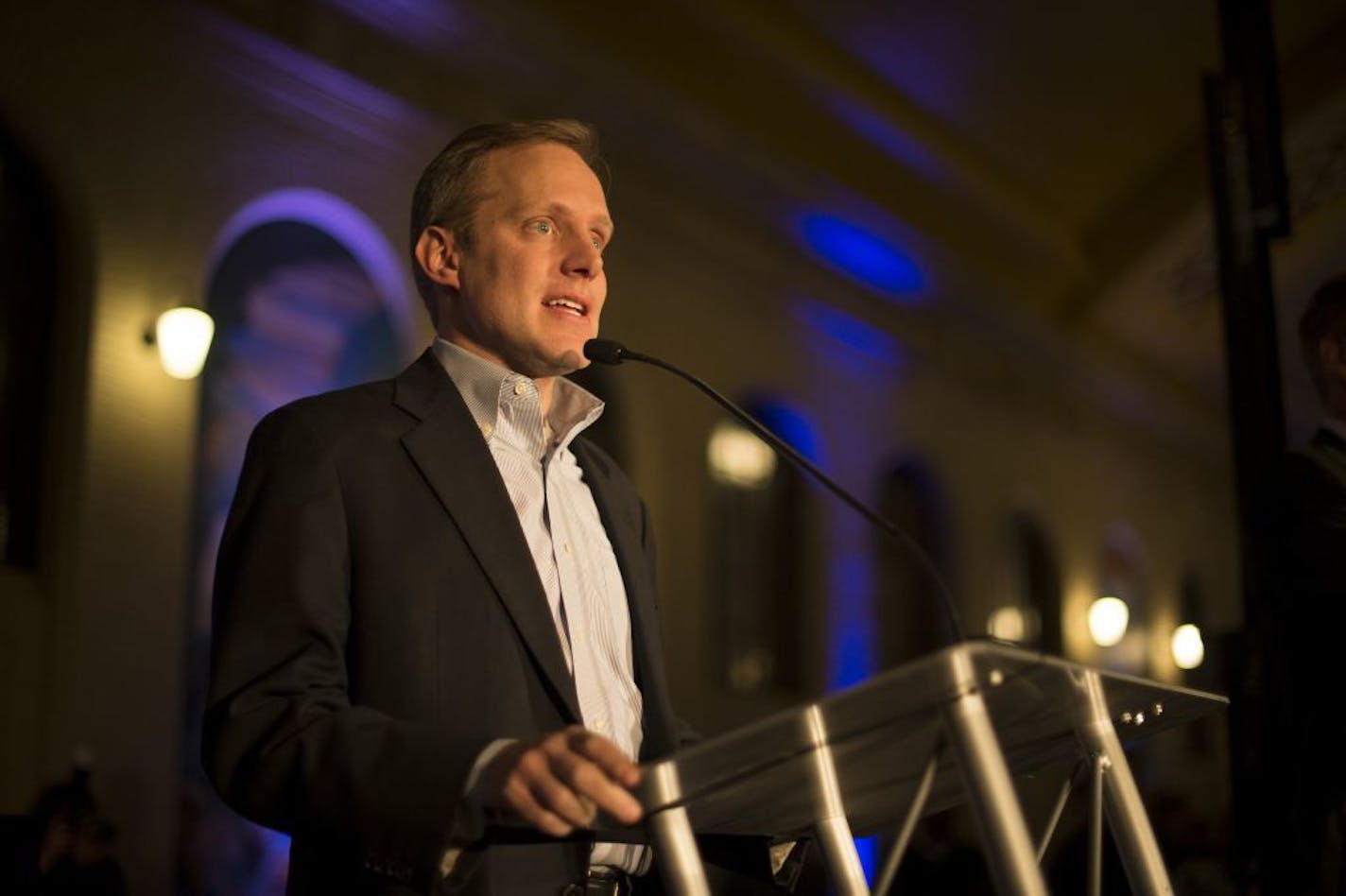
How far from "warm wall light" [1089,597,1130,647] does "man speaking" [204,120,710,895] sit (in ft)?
37.0

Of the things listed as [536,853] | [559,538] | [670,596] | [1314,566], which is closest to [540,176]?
[559,538]

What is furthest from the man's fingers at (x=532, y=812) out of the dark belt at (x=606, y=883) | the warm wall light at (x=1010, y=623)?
the warm wall light at (x=1010, y=623)

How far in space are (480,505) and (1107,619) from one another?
1186 centimetres

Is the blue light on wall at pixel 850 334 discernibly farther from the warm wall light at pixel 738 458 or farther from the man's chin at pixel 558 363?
the man's chin at pixel 558 363

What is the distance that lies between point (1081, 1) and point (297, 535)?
831cm

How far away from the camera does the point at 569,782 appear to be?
4.32 feet

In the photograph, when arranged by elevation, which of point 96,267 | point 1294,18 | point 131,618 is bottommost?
point 131,618

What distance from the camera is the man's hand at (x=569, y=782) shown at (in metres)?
1.32

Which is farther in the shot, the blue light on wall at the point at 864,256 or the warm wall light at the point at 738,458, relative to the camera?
the blue light on wall at the point at 864,256

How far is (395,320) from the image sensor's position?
279 inches

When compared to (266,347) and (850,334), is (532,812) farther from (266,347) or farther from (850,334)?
(850,334)

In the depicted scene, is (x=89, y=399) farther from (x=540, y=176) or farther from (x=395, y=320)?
(x=540, y=176)

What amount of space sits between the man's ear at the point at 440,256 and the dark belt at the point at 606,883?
0.82 meters

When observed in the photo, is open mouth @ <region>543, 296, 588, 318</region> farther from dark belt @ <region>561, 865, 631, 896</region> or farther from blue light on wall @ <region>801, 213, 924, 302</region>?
blue light on wall @ <region>801, 213, 924, 302</region>
